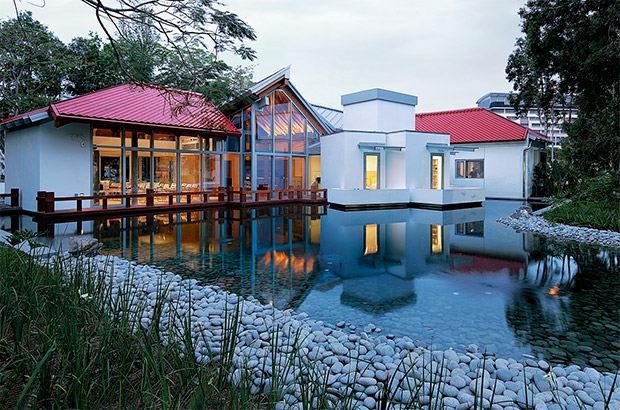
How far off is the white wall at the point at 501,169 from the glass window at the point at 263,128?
11.7 meters

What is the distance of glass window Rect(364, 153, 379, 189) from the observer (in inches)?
760

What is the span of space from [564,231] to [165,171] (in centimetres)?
1436

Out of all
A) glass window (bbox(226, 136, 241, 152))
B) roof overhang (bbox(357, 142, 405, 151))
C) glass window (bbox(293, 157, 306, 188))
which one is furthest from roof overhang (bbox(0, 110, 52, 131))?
roof overhang (bbox(357, 142, 405, 151))

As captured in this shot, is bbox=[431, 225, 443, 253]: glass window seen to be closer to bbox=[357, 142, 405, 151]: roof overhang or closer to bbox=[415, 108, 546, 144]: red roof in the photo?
bbox=[357, 142, 405, 151]: roof overhang

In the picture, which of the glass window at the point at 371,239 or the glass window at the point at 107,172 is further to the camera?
the glass window at the point at 107,172

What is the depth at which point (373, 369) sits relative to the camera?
10.7 ft

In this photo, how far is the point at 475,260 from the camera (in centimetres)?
766

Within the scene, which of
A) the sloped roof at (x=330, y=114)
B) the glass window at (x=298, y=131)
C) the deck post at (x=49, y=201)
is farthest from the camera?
the sloped roof at (x=330, y=114)

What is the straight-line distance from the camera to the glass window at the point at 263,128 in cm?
2042

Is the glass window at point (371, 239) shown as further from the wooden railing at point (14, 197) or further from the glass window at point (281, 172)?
the wooden railing at point (14, 197)

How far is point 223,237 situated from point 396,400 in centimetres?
766

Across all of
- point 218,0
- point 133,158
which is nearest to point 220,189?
point 133,158

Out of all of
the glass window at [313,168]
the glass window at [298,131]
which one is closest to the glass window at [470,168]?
the glass window at [313,168]

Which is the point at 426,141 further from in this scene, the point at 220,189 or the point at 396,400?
the point at 396,400
